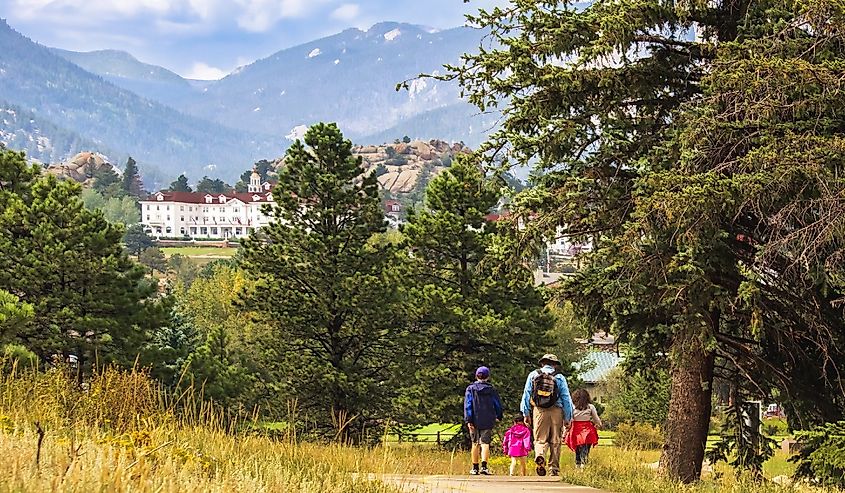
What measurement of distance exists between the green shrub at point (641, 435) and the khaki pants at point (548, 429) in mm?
26704

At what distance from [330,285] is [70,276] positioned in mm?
7830

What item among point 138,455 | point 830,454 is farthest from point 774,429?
point 138,455

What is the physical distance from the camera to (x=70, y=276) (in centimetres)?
2802

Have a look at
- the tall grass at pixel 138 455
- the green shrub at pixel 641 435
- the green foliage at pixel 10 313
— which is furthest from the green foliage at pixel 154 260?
the tall grass at pixel 138 455

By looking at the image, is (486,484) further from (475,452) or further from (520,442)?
(520,442)

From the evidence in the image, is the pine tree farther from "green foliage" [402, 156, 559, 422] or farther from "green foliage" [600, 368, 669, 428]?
"green foliage" [600, 368, 669, 428]

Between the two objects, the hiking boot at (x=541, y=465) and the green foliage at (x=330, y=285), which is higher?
the green foliage at (x=330, y=285)

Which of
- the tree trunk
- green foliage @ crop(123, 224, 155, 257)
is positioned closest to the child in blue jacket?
the tree trunk

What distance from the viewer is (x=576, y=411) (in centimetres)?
1388

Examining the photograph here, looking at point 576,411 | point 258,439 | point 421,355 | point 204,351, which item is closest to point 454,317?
point 421,355

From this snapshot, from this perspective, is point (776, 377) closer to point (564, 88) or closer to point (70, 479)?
point (564, 88)

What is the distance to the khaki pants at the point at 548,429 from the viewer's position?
455 inches

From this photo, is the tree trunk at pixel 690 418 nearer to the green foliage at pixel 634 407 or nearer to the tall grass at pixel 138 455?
the tall grass at pixel 138 455

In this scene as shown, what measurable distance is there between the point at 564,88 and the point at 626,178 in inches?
58.3
